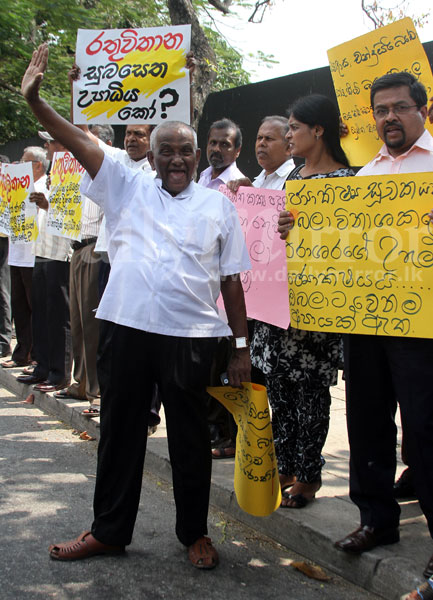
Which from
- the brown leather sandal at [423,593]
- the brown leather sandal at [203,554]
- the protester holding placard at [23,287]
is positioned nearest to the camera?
the brown leather sandal at [423,593]

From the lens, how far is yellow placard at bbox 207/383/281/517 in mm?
3217

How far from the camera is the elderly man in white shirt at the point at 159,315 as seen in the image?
9.87 ft

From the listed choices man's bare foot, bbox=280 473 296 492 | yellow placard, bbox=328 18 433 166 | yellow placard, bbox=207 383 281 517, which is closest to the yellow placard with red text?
yellow placard, bbox=328 18 433 166

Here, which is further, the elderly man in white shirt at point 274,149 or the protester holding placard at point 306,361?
the elderly man in white shirt at point 274,149

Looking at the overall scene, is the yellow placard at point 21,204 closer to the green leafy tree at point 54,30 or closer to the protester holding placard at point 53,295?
the protester holding placard at point 53,295

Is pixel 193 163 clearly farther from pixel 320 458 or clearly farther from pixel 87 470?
pixel 87 470

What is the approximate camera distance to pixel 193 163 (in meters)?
3.20

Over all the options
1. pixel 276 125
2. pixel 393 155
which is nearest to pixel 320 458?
pixel 393 155

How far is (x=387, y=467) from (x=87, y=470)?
2252 millimetres

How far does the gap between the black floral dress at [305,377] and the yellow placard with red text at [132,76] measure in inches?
53.5

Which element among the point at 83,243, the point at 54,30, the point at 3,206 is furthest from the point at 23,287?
the point at 54,30

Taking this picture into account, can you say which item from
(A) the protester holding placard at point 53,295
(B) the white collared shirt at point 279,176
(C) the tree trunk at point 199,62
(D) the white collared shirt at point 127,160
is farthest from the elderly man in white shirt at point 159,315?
(C) the tree trunk at point 199,62

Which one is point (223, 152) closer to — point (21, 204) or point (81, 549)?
point (81, 549)

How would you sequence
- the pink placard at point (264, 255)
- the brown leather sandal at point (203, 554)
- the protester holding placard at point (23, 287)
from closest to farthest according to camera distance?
the brown leather sandal at point (203, 554) → the pink placard at point (264, 255) → the protester holding placard at point (23, 287)
